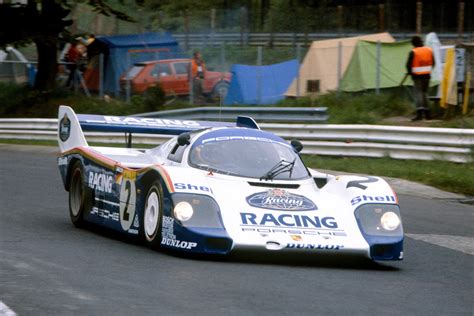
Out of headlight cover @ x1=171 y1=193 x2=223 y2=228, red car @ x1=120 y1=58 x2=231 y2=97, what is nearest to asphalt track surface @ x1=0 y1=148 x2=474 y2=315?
headlight cover @ x1=171 y1=193 x2=223 y2=228

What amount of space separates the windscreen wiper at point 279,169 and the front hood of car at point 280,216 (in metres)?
0.14

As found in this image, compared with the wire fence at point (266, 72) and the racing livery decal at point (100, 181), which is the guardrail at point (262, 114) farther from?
the racing livery decal at point (100, 181)

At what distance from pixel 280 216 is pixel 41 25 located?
893 inches

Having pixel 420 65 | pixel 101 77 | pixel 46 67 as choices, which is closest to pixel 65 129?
pixel 420 65

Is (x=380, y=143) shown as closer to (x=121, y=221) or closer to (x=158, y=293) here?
(x=121, y=221)

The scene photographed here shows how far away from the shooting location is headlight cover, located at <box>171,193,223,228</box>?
921cm

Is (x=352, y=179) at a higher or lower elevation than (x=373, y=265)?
higher

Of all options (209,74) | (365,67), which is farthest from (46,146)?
(365,67)

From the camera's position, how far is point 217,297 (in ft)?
24.3

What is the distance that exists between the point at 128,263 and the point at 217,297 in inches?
64.0

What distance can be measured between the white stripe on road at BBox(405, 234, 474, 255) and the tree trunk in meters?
20.4

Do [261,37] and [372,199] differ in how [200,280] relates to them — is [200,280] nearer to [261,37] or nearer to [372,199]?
[372,199]

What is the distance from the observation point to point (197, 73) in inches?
1116

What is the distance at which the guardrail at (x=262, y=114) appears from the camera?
2219 centimetres
